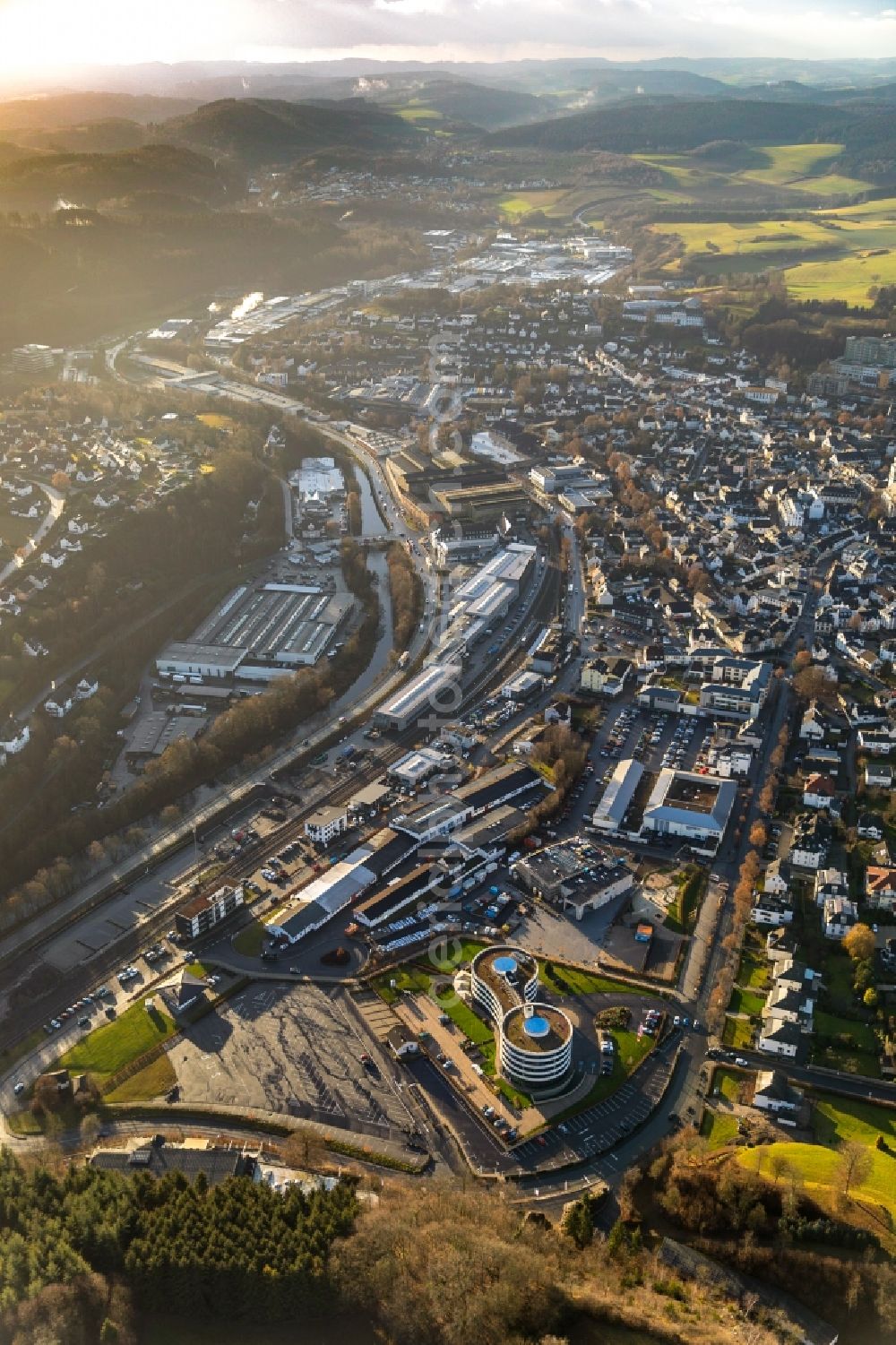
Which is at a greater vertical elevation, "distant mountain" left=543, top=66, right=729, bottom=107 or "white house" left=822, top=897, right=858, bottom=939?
"distant mountain" left=543, top=66, right=729, bottom=107

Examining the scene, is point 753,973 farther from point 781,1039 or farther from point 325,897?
point 325,897

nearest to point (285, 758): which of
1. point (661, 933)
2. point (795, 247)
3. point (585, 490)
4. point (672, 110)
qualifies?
point (661, 933)

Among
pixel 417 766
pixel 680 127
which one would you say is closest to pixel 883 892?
pixel 417 766

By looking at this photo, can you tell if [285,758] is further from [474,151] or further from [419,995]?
[474,151]

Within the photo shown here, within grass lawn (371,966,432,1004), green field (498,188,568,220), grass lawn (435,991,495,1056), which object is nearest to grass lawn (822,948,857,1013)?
grass lawn (435,991,495,1056)

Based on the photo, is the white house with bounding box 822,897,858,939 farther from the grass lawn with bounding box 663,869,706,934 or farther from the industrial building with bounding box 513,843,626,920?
the industrial building with bounding box 513,843,626,920

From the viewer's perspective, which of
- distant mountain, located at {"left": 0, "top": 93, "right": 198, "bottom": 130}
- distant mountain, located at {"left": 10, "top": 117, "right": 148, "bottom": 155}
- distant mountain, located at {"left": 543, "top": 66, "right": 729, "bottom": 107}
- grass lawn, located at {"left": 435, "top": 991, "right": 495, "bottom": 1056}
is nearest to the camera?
grass lawn, located at {"left": 435, "top": 991, "right": 495, "bottom": 1056}

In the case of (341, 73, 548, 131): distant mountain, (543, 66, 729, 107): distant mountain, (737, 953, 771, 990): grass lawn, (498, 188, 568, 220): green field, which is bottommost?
(737, 953, 771, 990): grass lawn
